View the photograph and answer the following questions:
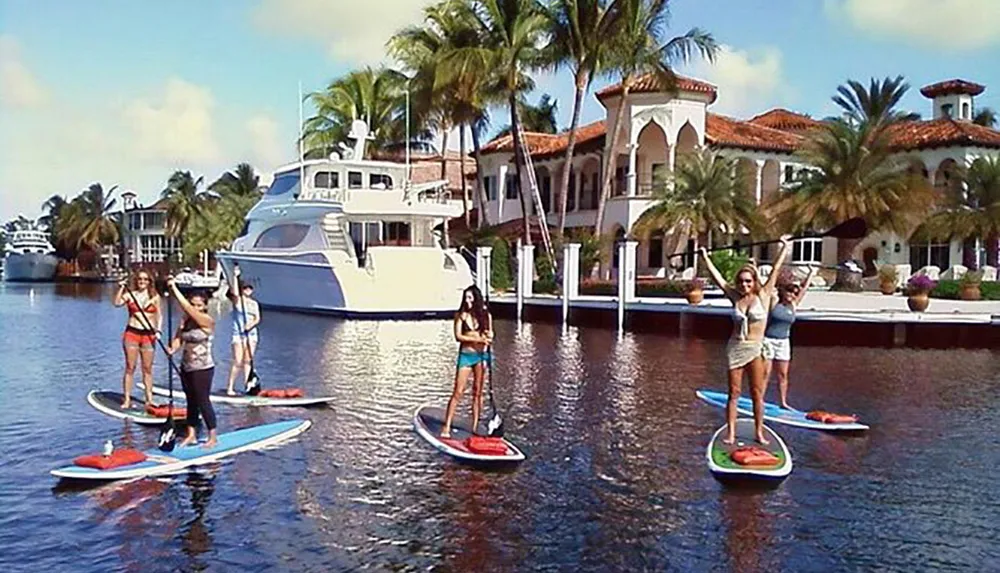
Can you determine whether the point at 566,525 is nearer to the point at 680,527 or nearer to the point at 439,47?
the point at 680,527

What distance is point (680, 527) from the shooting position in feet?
27.2

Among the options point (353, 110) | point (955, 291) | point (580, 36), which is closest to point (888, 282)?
point (955, 291)

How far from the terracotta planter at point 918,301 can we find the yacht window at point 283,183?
21.6m

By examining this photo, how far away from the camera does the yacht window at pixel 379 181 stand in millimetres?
36750

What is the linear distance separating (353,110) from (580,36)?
18.0 m

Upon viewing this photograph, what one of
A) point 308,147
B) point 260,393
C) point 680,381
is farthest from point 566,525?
point 308,147

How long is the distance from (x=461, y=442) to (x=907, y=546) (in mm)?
4756

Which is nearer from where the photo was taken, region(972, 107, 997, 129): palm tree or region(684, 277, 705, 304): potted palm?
region(684, 277, 705, 304): potted palm

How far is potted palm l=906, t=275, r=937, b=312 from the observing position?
26719mm

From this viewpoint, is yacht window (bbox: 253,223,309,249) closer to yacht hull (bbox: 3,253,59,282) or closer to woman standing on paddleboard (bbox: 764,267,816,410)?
woman standing on paddleboard (bbox: 764,267,816,410)

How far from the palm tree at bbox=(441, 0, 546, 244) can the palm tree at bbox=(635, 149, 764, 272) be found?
218 inches

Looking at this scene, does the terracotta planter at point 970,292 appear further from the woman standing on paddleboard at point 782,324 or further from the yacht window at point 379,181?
the yacht window at point 379,181

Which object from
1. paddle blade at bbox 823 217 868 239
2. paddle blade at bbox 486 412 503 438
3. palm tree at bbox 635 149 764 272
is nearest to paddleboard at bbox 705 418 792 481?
paddle blade at bbox 486 412 503 438

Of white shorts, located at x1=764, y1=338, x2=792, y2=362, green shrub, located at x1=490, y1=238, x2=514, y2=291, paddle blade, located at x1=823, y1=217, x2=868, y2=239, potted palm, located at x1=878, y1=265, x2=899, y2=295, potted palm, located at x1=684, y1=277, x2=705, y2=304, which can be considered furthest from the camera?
green shrub, located at x1=490, y1=238, x2=514, y2=291
